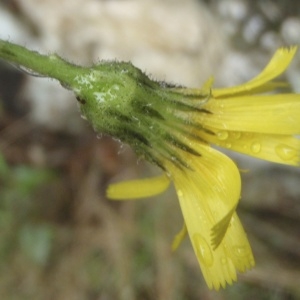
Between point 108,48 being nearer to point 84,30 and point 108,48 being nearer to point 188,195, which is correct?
point 84,30

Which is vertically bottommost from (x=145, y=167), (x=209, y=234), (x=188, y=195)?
(x=209, y=234)

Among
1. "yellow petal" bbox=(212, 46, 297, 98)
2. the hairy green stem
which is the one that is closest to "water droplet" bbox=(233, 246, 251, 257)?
"yellow petal" bbox=(212, 46, 297, 98)

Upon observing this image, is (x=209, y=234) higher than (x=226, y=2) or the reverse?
the reverse

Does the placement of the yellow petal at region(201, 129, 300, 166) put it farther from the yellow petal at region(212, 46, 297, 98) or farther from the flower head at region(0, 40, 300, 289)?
the yellow petal at region(212, 46, 297, 98)

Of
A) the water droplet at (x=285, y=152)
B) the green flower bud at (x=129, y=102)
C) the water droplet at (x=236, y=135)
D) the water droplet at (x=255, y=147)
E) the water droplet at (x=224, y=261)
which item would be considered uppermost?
the green flower bud at (x=129, y=102)

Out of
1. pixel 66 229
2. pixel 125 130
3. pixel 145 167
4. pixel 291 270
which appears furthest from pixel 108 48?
pixel 125 130

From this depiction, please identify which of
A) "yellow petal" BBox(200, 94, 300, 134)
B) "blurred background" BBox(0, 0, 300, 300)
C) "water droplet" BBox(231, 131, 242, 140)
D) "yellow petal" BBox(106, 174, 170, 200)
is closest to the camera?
"yellow petal" BBox(200, 94, 300, 134)

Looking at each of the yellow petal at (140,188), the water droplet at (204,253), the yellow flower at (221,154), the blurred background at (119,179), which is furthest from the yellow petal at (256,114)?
the blurred background at (119,179)

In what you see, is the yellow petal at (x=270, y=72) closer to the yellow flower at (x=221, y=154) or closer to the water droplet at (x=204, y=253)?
the yellow flower at (x=221, y=154)

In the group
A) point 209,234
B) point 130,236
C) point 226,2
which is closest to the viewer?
point 209,234
